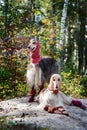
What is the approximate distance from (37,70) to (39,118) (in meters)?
1.68

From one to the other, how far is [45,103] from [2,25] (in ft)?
16.5

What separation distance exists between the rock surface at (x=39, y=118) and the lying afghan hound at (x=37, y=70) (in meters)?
0.46

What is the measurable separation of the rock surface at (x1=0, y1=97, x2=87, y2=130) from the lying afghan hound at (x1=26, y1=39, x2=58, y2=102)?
0.46m

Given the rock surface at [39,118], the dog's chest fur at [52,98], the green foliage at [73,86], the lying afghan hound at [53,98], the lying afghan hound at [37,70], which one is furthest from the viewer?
the green foliage at [73,86]

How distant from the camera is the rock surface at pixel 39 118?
7.34 metres

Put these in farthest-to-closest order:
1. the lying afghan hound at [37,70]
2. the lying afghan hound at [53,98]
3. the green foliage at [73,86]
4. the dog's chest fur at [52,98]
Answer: the green foliage at [73,86]
the lying afghan hound at [37,70]
the dog's chest fur at [52,98]
the lying afghan hound at [53,98]

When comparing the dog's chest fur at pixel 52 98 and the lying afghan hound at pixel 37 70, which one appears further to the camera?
the lying afghan hound at pixel 37 70

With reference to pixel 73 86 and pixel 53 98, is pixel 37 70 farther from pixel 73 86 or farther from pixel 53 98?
pixel 73 86

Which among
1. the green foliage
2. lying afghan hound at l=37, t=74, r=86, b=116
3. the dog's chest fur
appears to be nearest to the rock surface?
lying afghan hound at l=37, t=74, r=86, b=116

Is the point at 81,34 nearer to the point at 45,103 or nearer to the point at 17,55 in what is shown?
the point at 17,55

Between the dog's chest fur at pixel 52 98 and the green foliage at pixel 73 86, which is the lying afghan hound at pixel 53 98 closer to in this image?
the dog's chest fur at pixel 52 98

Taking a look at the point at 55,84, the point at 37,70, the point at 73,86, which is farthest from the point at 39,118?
the point at 73,86

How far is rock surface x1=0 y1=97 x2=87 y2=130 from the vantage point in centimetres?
734

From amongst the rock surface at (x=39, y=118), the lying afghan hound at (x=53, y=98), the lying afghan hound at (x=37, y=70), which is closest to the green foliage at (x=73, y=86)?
the lying afghan hound at (x=37, y=70)
